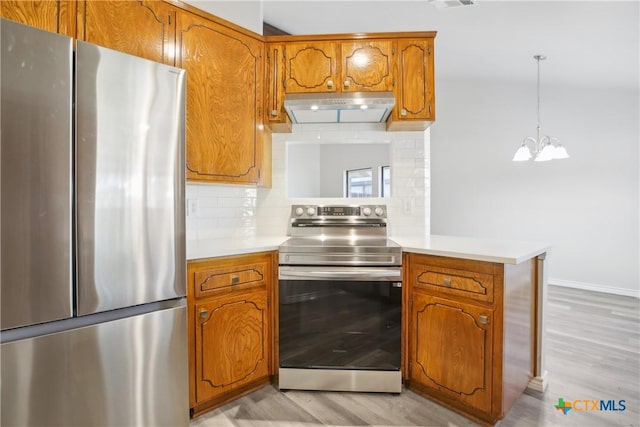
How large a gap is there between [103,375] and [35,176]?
0.70 metres

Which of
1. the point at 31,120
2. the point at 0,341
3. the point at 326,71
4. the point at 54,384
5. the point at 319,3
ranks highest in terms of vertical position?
the point at 319,3

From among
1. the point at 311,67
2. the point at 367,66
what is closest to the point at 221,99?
the point at 311,67

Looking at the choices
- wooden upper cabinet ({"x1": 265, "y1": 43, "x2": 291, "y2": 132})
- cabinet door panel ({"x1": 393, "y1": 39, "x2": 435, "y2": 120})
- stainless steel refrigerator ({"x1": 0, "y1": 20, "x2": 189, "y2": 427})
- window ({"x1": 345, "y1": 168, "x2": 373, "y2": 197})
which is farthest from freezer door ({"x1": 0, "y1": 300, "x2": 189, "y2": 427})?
cabinet door panel ({"x1": 393, "y1": 39, "x2": 435, "y2": 120})

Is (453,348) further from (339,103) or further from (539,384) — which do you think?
(339,103)

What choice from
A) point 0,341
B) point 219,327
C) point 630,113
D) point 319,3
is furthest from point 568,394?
point 630,113

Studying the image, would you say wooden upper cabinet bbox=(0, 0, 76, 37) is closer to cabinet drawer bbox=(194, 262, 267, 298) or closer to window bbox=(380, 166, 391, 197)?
cabinet drawer bbox=(194, 262, 267, 298)

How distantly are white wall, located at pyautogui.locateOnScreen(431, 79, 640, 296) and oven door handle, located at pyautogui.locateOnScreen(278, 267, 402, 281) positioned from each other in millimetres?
3810

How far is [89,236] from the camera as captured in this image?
1060 millimetres

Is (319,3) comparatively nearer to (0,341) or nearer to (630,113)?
(0,341)

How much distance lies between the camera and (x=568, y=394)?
1854 mm

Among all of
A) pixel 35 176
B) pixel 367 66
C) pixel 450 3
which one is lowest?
pixel 35 176

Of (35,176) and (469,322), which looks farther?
(469,322)

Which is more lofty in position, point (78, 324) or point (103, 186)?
point (103, 186)

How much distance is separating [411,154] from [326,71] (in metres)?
0.91
